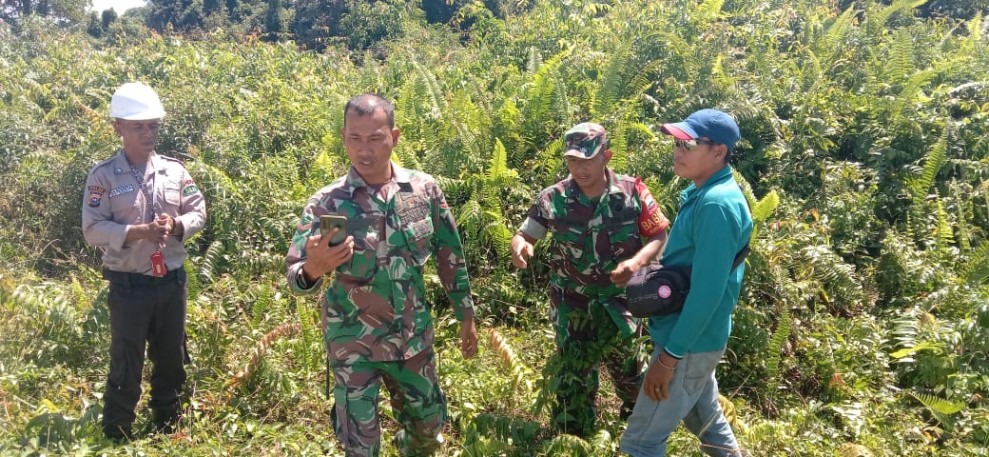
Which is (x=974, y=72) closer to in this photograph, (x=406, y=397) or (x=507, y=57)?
(x=507, y=57)

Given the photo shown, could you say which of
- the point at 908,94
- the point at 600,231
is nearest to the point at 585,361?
the point at 600,231

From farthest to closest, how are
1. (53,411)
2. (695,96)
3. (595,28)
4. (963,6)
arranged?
1. (963,6)
2. (595,28)
3. (695,96)
4. (53,411)

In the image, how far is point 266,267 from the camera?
17.7 ft

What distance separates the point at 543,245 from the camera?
514cm

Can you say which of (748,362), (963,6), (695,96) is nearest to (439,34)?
(695,96)

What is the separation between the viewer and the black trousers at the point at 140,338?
134 inches

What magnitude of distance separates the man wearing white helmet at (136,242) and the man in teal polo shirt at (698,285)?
8.26ft

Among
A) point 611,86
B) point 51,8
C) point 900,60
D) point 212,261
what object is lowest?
point 51,8

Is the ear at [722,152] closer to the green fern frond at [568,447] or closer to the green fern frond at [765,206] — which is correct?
the green fern frond at [568,447]

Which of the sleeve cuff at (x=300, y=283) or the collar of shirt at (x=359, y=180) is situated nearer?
the sleeve cuff at (x=300, y=283)

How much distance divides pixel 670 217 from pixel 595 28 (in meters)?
4.58

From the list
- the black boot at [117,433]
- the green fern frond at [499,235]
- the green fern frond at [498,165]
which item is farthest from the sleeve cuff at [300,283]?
the green fern frond at [498,165]

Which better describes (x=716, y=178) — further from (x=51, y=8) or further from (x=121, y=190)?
(x=51, y=8)

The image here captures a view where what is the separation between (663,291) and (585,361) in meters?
0.90
